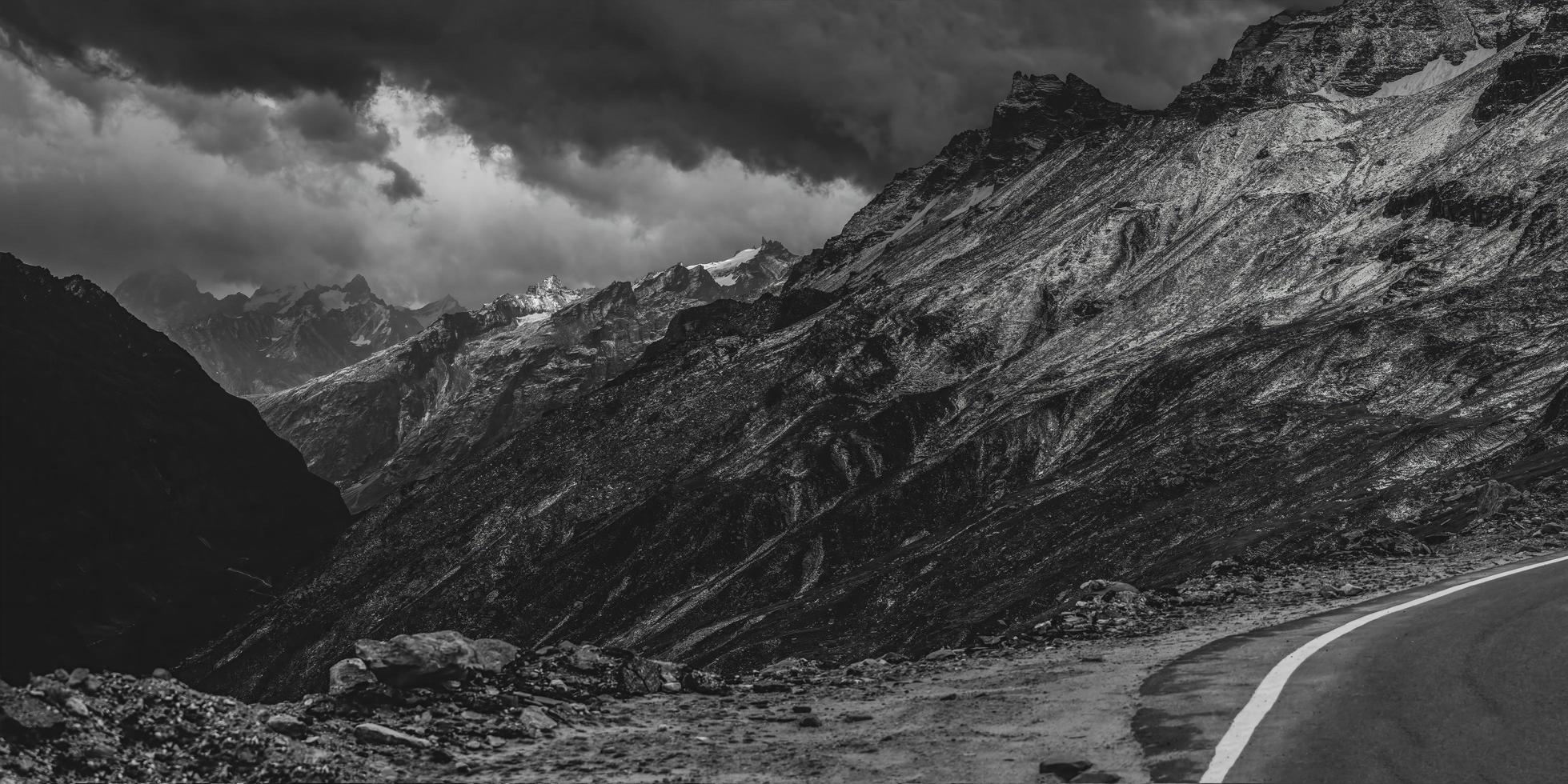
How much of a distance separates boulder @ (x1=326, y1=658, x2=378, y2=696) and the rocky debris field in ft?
0.08

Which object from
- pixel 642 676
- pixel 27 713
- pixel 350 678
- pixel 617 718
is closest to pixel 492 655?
pixel 642 676

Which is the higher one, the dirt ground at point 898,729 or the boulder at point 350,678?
the boulder at point 350,678

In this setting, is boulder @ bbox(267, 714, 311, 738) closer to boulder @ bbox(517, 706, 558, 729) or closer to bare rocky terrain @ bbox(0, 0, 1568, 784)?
bare rocky terrain @ bbox(0, 0, 1568, 784)

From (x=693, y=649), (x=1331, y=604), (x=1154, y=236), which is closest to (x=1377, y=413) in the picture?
(x=693, y=649)

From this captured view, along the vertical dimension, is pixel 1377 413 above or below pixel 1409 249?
below

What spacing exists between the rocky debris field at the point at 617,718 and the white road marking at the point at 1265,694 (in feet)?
2.78

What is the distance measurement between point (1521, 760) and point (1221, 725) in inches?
118

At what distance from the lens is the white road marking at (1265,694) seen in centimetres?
1213

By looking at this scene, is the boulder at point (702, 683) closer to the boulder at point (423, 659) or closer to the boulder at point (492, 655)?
the boulder at point (492, 655)

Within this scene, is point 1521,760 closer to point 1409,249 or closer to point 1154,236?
point 1409,249

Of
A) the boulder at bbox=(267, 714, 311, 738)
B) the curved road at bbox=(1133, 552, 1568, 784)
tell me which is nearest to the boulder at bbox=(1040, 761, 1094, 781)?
the curved road at bbox=(1133, 552, 1568, 784)

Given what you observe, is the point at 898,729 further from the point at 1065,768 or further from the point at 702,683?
the point at 702,683

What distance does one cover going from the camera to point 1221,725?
1356 cm

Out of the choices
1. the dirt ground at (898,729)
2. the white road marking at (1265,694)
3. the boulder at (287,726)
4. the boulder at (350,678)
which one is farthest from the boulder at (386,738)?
the white road marking at (1265,694)
